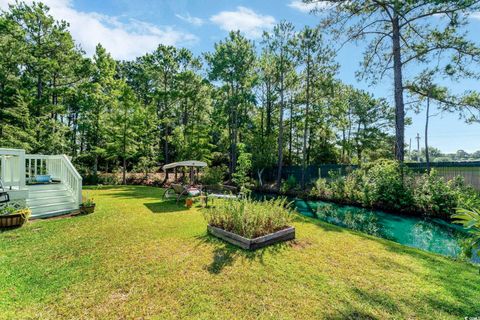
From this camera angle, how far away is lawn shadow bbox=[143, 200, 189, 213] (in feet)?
24.7

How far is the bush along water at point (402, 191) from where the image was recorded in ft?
31.0

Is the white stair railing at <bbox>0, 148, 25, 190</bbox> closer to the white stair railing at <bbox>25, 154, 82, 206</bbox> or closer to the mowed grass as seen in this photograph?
the white stair railing at <bbox>25, 154, 82, 206</bbox>

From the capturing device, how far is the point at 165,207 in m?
7.99

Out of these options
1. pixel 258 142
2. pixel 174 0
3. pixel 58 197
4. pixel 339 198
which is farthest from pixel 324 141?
pixel 58 197

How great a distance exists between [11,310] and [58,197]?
17.6 feet

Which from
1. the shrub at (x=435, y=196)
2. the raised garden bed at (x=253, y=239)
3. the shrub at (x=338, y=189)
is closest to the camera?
the raised garden bed at (x=253, y=239)

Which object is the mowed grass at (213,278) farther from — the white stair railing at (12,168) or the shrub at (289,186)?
the shrub at (289,186)

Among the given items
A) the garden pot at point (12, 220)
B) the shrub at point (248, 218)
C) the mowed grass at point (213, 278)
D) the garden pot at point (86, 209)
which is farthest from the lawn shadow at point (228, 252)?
the garden pot at point (12, 220)

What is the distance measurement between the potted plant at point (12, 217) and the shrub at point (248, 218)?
412 cm

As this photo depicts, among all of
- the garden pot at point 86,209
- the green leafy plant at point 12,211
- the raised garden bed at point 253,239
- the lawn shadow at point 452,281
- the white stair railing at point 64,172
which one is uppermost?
the white stair railing at point 64,172

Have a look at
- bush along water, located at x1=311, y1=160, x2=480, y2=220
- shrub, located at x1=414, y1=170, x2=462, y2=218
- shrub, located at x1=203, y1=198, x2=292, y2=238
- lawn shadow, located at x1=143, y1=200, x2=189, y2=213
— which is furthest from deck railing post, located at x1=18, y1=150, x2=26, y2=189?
shrub, located at x1=414, y1=170, x2=462, y2=218

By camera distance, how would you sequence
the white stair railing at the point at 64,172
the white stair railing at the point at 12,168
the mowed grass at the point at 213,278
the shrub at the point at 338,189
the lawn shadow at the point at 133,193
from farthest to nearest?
the shrub at the point at 338,189 → the lawn shadow at the point at 133,193 → the white stair railing at the point at 64,172 → the white stair railing at the point at 12,168 → the mowed grass at the point at 213,278

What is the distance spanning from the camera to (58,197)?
6895 millimetres

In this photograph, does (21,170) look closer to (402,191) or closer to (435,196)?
(402,191)
